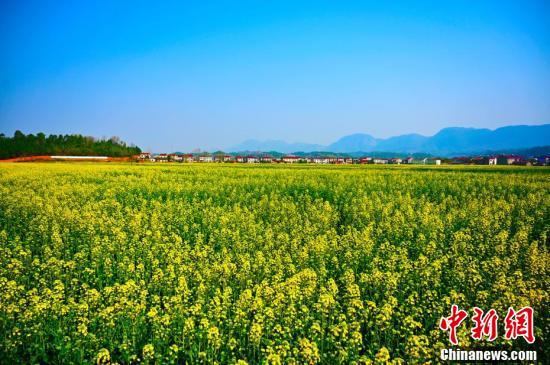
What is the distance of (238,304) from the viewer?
744 cm

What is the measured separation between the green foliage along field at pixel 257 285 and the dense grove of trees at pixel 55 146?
115186mm

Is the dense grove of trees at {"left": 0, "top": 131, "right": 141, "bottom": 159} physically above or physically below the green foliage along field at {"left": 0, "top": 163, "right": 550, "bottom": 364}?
above

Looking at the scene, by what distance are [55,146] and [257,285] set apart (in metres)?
139

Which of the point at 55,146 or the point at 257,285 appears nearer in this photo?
the point at 257,285

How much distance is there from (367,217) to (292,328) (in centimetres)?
1196

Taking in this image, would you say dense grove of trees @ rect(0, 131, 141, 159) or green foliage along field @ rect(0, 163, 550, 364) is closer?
green foliage along field @ rect(0, 163, 550, 364)

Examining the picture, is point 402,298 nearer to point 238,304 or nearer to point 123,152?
point 238,304

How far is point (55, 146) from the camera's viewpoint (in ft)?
413

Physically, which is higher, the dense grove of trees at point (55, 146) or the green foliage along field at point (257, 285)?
the dense grove of trees at point (55, 146)

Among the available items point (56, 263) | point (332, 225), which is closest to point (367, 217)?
point (332, 225)

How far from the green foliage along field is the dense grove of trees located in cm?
11519

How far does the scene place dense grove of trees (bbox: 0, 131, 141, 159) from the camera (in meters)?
116

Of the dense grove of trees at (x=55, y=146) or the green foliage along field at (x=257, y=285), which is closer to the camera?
the green foliage along field at (x=257, y=285)

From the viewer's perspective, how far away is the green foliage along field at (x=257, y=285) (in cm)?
684
